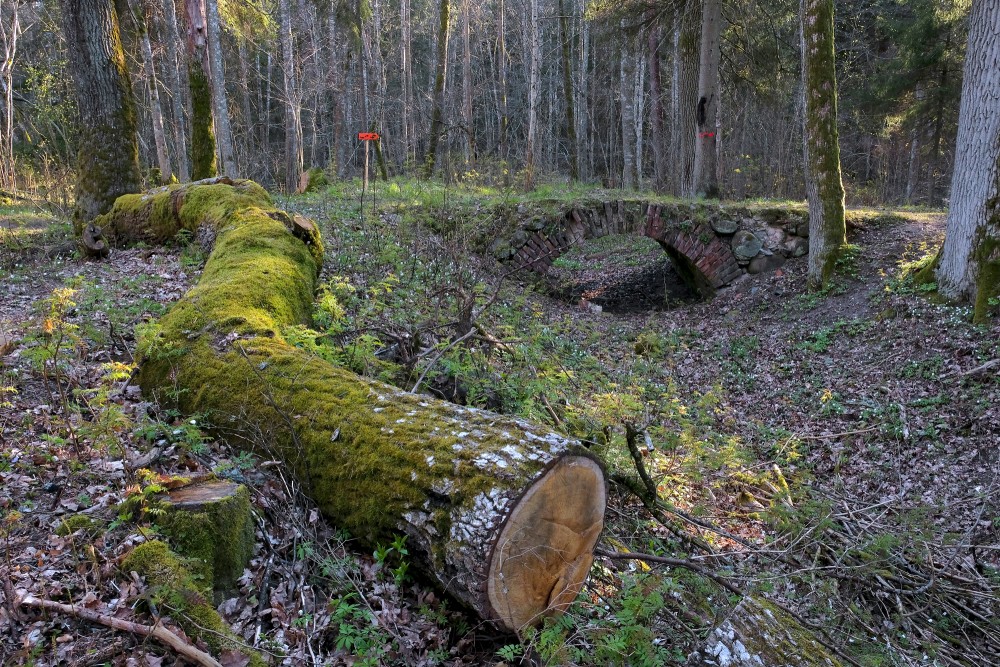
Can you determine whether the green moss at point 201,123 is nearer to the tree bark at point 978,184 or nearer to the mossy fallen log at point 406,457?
the mossy fallen log at point 406,457

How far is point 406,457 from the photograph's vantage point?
286 centimetres

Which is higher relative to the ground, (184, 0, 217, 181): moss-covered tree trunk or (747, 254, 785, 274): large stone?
(184, 0, 217, 181): moss-covered tree trunk

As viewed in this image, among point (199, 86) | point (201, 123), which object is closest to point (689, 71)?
point (199, 86)

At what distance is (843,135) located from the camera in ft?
75.6

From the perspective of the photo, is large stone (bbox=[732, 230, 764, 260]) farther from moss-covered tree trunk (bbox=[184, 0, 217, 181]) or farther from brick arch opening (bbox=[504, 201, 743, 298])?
moss-covered tree trunk (bbox=[184, 0, 217, 181])

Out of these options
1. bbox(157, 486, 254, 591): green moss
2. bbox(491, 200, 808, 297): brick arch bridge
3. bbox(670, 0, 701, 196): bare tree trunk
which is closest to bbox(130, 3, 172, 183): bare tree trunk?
bbox(491, 200, 808, 297): brick arch bridge

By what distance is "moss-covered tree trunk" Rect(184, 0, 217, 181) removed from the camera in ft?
33.9

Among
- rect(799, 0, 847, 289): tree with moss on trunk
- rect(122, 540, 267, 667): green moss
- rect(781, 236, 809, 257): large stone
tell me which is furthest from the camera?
rect(781, 236, 809, 257): large stone

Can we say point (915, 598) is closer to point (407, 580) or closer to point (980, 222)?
point (407, 580)

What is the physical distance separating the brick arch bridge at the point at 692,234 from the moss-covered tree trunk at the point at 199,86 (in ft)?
17.7

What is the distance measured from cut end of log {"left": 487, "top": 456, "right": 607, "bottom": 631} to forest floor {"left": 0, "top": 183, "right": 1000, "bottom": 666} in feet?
0.45

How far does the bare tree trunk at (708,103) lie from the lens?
42.6ft

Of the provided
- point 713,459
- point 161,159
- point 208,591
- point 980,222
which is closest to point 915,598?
point 713,459

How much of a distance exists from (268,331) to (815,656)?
12.1 ft
